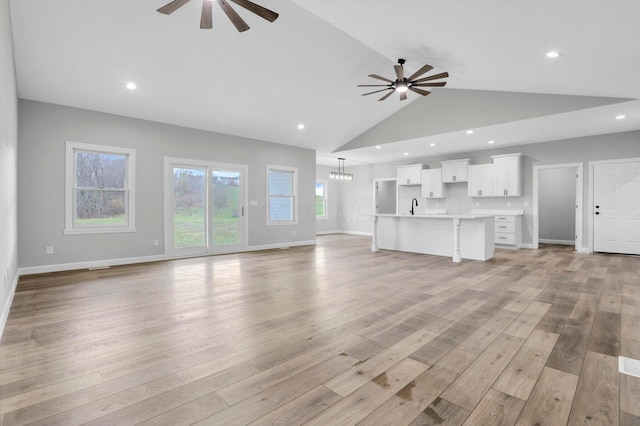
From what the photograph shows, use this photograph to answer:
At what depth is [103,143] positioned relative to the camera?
550cm

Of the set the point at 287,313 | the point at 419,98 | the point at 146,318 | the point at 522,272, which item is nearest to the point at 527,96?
the point at 419,98

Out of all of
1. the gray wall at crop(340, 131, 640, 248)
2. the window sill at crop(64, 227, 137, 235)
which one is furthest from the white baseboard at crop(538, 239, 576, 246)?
the window sill at crop(64, 227, 137, 235)

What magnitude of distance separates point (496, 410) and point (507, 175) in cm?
765

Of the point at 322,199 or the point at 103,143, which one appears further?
the point at 322,199

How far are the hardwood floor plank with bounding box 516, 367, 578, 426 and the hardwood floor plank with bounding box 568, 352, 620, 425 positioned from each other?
0.11 feet

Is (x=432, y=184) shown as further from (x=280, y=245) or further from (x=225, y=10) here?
(x=225, y=10)

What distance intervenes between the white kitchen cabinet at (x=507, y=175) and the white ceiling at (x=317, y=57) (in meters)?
0.89

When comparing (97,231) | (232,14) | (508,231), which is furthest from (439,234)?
(97,231)

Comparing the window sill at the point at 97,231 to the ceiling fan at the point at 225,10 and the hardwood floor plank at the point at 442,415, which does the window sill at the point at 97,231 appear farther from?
the hardwood floor plank at the point at 442,415

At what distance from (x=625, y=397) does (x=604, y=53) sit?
3503 mm

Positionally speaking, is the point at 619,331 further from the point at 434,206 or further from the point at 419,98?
the point at 434,206

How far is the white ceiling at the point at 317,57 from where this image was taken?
3210mm

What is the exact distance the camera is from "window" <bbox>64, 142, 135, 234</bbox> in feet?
17.1

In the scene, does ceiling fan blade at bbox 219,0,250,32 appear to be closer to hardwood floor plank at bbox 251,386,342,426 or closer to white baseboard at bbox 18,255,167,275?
hardwood floor plank at bbox 251,386,342,426
